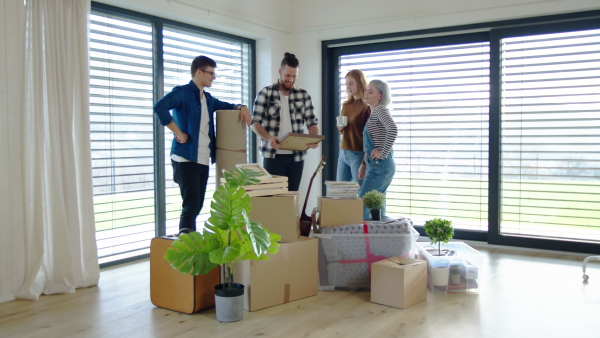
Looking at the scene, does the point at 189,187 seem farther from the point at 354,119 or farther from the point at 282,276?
the point at 354,119

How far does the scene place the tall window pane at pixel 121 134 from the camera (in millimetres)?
4023

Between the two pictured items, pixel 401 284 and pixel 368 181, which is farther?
pixel 368 181

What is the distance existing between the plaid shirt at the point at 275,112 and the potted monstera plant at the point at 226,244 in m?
1.24

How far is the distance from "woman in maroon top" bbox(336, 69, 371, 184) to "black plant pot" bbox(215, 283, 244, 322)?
1814 millimetres

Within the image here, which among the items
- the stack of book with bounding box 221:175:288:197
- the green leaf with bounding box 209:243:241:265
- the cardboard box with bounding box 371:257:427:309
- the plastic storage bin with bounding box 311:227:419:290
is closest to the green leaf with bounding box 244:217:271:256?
the green leaf with bounding box 209:243:241:265

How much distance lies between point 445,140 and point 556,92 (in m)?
1.00

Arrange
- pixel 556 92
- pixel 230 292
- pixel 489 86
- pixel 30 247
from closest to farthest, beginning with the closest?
pixel 230 292
pixel 30 247
pixel 556 92
pixel 489 86

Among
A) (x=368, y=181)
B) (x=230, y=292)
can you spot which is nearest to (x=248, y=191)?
(x=230, y=292)

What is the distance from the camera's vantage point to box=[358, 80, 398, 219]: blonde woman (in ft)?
13.2

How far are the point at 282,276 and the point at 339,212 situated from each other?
574 millimetres

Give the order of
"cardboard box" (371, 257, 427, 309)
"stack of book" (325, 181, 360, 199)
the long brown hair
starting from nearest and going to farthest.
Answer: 1. "cardboard box" (371, 257, 427, 309)
2. "stack of book" (325, 181, 360, 199)
3. the long brown hair

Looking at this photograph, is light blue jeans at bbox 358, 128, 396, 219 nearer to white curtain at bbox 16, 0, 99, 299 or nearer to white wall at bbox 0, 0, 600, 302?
white wall at bbox 0, 0, 600, 302

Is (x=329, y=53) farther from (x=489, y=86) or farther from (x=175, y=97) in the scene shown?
(x=175, y=97)

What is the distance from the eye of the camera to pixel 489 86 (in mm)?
4758
